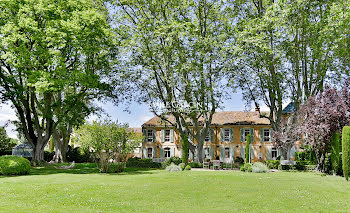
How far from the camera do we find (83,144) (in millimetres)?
21953

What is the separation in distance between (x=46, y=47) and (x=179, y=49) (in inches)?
427

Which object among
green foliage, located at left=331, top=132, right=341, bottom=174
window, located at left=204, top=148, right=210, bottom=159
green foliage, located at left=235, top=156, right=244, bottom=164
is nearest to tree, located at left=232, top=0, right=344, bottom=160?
green foliage, located at left=331, top=132, right=341, bottom=174

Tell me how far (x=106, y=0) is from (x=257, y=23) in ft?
47.6

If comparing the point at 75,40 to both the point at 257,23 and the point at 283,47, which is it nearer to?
the point at 257,23

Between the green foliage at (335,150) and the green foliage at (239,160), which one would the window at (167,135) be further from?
the green foliage at (335,150)

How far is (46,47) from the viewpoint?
24.0 meters

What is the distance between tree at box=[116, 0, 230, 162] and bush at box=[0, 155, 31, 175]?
12760 mm

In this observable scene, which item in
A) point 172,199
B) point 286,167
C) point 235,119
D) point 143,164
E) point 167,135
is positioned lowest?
point 286,167

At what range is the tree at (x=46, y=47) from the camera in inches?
900

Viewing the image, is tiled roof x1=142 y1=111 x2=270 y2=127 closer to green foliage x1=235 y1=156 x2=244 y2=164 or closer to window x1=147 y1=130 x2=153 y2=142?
window x1=147 y1=130 x2=153 y2=142

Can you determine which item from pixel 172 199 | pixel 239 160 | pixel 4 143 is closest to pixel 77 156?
pixel 4 143

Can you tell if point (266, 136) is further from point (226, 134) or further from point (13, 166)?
point (13, 166)

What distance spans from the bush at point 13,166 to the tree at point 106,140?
3810 millimetres

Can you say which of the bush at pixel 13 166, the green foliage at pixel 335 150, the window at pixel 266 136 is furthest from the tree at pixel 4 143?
the green foliage at pixel 335 150
